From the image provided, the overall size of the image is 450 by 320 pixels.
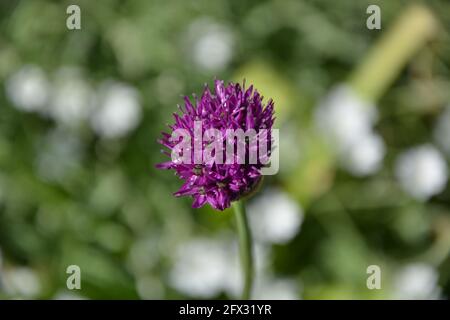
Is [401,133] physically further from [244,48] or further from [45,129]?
[45,129]

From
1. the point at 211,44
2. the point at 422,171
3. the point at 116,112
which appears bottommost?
the point at 422,171

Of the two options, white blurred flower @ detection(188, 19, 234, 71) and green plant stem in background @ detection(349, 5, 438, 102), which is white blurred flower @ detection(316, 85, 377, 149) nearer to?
green plant stem in background @ detection(349, 5, 438, 102)

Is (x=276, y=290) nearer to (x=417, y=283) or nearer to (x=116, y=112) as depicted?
(x=417, y=283)

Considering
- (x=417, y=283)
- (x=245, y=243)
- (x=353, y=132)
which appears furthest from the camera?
(x=353, y=132)

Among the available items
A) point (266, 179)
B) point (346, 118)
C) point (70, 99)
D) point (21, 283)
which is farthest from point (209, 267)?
point (70, 99)

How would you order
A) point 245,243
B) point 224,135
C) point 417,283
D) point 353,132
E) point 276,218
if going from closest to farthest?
1. point 224,135
2. point 245,243
3. point 417,283
4. point 276,218
5. point 353,132

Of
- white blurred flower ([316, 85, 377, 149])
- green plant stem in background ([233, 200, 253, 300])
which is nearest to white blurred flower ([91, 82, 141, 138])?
white blurred flower ([316, 85, 377, 149])

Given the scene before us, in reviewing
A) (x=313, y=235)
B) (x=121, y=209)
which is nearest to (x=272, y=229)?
(x=313, y=235)
